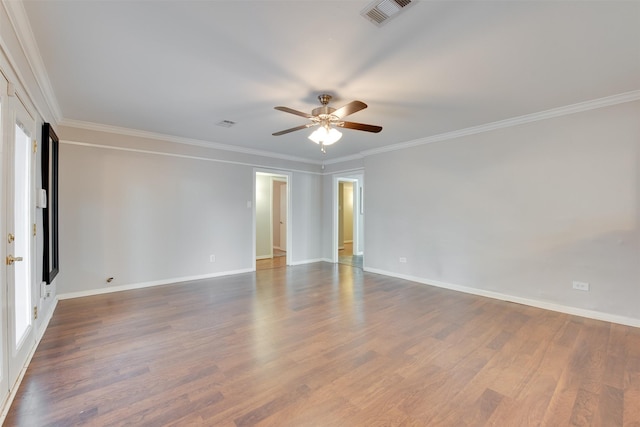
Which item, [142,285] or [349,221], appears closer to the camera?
[142,285]

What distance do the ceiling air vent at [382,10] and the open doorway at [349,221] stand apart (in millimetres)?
4956

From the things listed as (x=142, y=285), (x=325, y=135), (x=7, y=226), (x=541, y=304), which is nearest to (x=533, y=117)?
(x=541, y=304)

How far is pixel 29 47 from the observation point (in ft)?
6.99

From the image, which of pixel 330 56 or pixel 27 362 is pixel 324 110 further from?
pixel 27 362

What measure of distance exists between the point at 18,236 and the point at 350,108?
307cm

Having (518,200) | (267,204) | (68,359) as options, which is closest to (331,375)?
(68,359)

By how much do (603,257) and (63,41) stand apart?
5561mm

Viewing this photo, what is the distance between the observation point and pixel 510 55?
2.29 metres

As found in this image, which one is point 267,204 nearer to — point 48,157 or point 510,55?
point 48,157

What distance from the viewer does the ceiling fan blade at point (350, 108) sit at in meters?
2.52

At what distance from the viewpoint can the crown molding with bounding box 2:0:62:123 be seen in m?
1.75

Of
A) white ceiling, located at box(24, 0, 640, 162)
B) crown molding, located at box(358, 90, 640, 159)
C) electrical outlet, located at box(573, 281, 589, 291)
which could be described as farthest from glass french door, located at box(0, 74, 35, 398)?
electrical outlet, located at box(573, 281, 589, 291)

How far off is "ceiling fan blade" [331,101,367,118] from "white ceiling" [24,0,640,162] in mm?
259

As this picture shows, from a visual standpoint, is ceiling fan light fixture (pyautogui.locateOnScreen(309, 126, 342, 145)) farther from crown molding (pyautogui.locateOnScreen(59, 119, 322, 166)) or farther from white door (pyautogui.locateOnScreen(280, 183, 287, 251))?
white door (pyautogui.locateOnScreen(280, 183, 287, 251))
